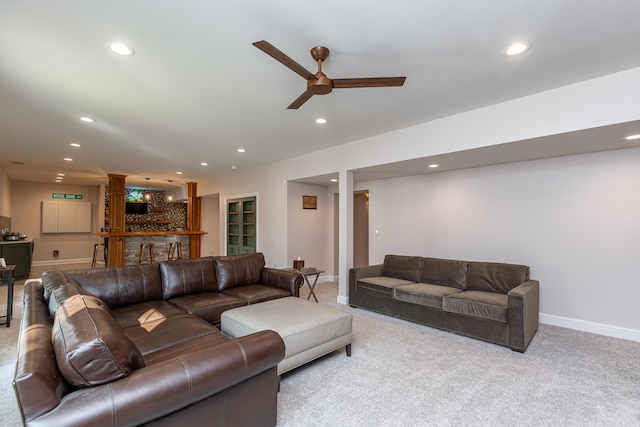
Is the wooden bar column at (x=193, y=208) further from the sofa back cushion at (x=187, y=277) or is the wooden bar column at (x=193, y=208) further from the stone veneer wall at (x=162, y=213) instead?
the sofa back cushion at (x=187, y=277)

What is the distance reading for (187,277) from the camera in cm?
371

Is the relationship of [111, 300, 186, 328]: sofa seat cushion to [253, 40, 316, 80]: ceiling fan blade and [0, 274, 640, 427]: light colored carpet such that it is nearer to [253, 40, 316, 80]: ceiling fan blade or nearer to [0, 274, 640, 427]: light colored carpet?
[0, 274, 640, 427]: light colored carpet

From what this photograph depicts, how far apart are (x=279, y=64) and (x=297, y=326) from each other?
222 cm

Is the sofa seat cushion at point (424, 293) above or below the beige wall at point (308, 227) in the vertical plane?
below

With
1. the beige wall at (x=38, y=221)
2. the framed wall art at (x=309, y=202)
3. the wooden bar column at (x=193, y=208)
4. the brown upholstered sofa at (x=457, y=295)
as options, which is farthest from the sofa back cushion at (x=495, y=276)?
the beige wall at (x=38, y=221)

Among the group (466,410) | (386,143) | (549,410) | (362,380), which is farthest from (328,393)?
(386,143)

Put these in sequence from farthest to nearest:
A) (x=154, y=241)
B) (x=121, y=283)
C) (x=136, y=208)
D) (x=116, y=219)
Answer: (x=136, y=208), (x=154, y=241), (x=116, y=219), (x=121, y=283)

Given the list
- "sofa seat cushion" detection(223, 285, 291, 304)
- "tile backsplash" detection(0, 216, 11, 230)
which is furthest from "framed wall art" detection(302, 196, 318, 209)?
"tile backsplash" detection(0, 216, 11, 230)

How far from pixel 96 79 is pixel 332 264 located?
17.7 feet

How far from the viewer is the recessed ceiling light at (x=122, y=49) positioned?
231 cm

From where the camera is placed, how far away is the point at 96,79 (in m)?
2.88

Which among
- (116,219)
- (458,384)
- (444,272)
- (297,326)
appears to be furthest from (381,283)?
(116,219)

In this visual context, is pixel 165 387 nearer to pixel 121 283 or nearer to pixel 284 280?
pixel 121 283

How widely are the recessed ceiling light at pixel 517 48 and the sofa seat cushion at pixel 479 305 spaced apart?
2450 mm
